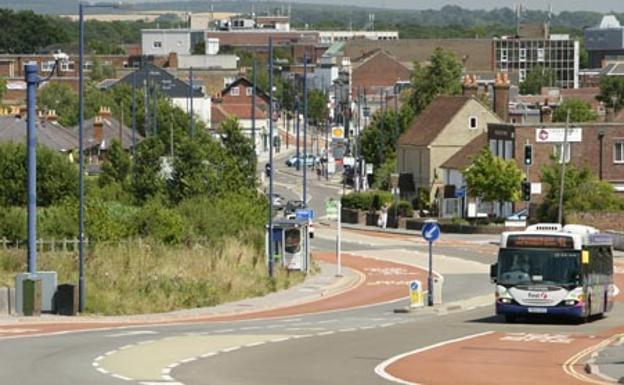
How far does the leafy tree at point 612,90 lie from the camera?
591 ft

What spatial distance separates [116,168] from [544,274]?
53.7 meters

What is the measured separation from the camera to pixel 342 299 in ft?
192

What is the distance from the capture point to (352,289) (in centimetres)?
6288

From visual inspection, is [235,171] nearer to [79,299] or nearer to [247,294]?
[247,294]

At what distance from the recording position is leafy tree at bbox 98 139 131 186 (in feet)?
313

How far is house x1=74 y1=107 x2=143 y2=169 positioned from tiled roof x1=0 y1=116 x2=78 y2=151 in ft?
13.5

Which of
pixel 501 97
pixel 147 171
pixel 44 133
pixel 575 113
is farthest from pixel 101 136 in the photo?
pixel 575 113

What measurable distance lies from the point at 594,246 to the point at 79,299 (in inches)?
527

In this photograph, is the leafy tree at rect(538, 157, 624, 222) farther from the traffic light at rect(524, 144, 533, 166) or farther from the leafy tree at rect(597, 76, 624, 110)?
the leafy tree at rect(597, 76, 624, 110)

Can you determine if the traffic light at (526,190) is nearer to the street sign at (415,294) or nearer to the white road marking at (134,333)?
the street sign at (415,294)

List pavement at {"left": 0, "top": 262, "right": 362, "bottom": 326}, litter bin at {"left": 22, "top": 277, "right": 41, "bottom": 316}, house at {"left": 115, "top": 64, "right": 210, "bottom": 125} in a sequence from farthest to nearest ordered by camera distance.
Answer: house at {"left": 115, "top": 64, "right": 210, "bottom": 125}
litter bin at {"left": 22, "top": 277, "right": 41, "bottom": 316}
pavement at {"left": 0, "top": 262, "right": 362, "bottom": 326}

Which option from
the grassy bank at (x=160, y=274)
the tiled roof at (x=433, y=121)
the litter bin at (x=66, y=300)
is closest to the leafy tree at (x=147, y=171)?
the grassy bank at (x=160, y=274)

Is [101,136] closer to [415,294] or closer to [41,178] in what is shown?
[41,178]

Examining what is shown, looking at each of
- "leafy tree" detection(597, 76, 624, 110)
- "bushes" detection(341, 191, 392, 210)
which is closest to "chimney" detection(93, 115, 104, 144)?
"bushes" detection(341, 191, 392, 210)
